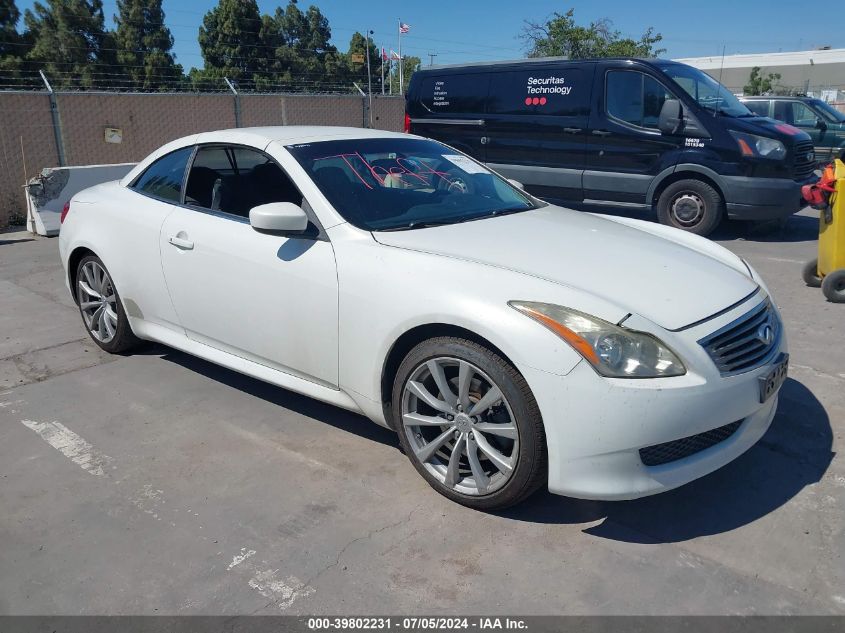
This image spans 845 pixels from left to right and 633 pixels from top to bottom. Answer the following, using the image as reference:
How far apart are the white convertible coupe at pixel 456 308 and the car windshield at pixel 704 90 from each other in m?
5.07

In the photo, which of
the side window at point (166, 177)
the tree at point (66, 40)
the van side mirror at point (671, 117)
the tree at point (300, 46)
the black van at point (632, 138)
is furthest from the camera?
the tree at point (300, 46)

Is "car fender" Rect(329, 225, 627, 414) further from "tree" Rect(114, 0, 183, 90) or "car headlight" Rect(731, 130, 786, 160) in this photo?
"tree" Rect(114, 0, 183, 90)

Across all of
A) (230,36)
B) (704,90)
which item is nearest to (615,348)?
(704,90)

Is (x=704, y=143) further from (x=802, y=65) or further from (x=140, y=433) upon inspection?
(x=802, y=65)

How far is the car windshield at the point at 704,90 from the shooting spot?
837 cm

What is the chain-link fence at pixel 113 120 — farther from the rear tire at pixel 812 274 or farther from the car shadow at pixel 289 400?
the rear tire at pixel 812 274

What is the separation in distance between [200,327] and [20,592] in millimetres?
1751

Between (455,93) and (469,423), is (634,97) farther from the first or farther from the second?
(469,423)

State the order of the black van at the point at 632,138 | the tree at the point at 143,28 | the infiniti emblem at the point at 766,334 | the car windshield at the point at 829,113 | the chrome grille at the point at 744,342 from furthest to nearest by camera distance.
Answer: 1. the tree at the point at 143,28
2. the car windshield at the point at 829,113
3. the black van at the point at 632,138
4. the infiniti emblem at the point at 766,334
5. the chrome grille at the point at 744,342

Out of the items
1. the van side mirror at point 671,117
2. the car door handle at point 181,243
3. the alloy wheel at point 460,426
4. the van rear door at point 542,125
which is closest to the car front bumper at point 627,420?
the alloy wheel at point 460,426

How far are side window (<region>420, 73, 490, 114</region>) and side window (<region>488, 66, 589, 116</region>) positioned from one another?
19 centimetres

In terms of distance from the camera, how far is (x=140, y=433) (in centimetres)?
378

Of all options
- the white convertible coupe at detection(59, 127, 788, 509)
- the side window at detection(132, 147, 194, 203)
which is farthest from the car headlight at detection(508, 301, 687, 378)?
the side window at detection(132, 147, 194, 203)
